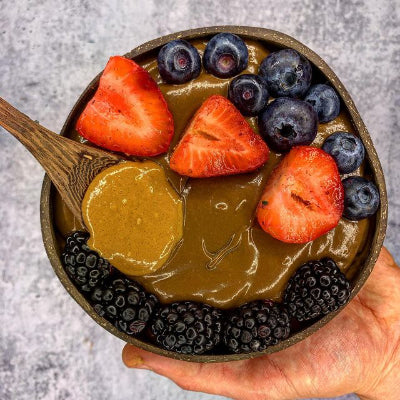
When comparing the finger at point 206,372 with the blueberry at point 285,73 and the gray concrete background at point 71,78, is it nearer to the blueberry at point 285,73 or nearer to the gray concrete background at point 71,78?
the gray concrete background at point 71,78

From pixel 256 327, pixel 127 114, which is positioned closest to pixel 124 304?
pixel 256 327

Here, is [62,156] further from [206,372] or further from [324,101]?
[206,372]

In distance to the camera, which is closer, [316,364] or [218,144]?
[218,144]

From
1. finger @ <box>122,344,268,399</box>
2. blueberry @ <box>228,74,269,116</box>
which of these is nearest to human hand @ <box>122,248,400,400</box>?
finger @ <box>122,344,268,399</box>

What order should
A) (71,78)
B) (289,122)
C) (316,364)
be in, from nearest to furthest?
(289,122) < (316,364) < (71,78)

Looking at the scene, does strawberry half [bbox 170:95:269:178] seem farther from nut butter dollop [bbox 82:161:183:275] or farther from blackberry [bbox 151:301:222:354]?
blackberry [bbox 151:301:222:354]

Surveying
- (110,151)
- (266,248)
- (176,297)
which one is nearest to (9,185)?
(110,151)
